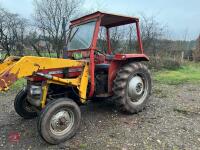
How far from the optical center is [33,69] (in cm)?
493

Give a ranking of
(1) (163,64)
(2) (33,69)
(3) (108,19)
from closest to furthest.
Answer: (2) (33,69) < (3) (108,19) < (1) (163,64)

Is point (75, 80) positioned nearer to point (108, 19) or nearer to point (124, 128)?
point (124, 128)

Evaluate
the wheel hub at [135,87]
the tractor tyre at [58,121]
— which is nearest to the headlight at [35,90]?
the tractor tyre at [58,121]

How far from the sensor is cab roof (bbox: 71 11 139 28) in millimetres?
6094

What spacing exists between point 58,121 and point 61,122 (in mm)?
63

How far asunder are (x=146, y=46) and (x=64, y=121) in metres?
15.3

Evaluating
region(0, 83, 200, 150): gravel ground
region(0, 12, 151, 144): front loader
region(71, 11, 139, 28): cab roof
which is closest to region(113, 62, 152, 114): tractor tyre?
region(0, 12, 151, 144): front loader

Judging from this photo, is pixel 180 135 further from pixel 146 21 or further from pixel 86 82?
pixel 146 21

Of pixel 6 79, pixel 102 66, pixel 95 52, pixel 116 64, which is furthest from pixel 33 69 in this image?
pixel 116 64

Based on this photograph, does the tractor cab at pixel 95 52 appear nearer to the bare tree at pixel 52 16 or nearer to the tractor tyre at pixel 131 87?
the tractor tyre at pixel 131 87

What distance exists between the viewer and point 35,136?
212 inches

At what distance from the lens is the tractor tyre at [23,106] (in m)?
6.23

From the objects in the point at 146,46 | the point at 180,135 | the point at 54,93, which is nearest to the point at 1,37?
the point at 146,46

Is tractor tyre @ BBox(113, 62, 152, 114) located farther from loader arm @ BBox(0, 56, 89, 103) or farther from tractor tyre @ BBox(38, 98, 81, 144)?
tractor tyre @ BBox(38, 98, 81, 144)
